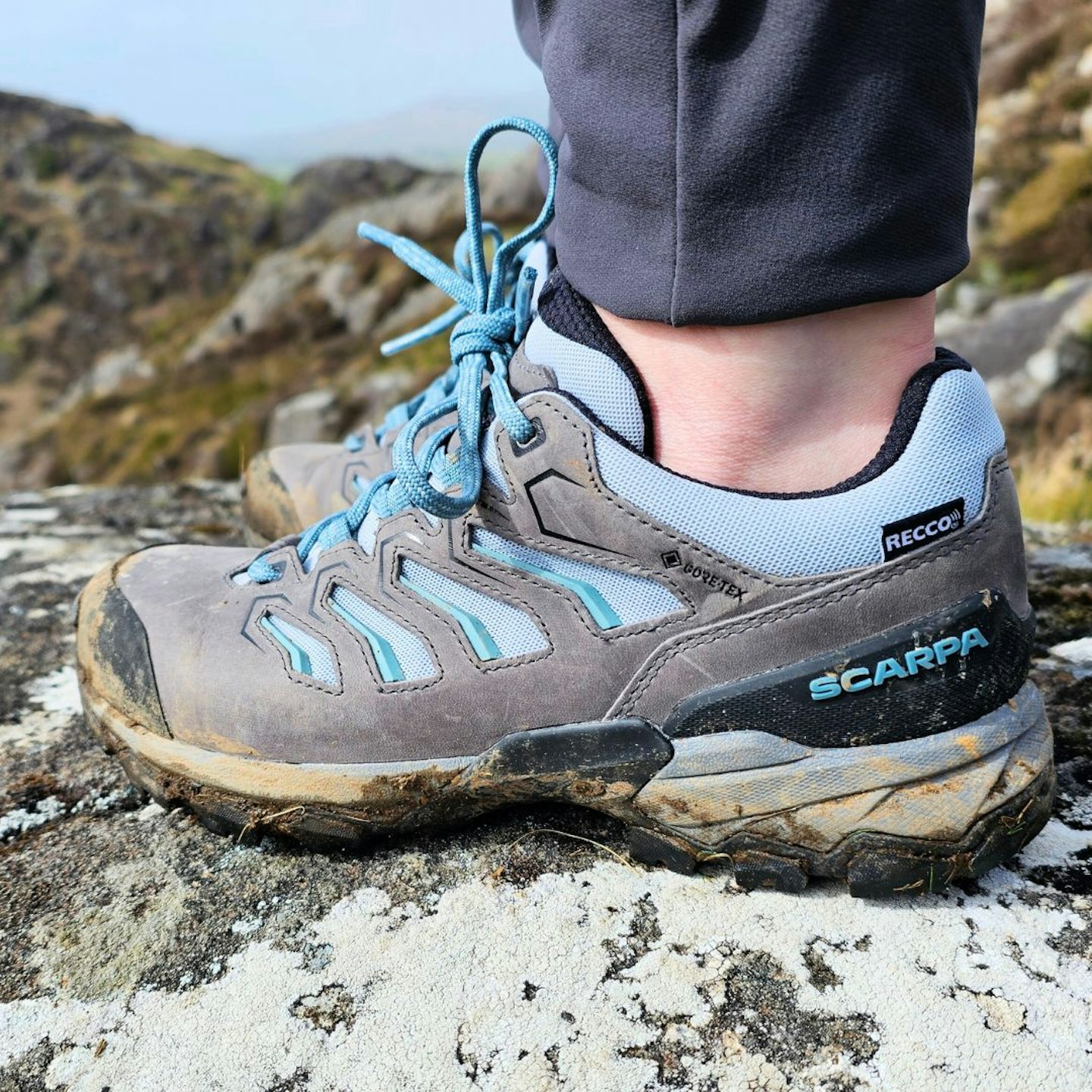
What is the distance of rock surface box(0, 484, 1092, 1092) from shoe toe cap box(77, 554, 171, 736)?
0.16m

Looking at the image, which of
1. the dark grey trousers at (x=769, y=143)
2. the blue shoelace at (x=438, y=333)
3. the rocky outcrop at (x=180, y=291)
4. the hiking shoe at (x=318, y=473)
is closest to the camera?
the dark grey trousers at (x=769, y=143)

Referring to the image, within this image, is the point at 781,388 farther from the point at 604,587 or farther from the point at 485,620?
the point at 485,620

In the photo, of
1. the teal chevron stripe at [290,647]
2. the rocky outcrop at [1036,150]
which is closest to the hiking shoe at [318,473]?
the teal chevron stripe at [290,647]

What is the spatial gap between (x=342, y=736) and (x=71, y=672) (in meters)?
0.84

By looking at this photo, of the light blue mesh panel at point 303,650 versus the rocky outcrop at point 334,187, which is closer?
the light blue mesh panel at point 303,650

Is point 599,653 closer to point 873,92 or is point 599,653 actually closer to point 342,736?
point 342,736

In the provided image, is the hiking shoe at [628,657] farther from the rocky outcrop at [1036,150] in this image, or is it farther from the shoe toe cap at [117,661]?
the rocky outcrop at [1036,150]

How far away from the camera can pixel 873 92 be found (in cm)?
85

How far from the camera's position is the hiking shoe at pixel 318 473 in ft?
6.08

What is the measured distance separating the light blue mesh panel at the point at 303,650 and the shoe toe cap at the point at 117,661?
172 millimetres

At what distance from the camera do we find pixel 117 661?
1.23 meters

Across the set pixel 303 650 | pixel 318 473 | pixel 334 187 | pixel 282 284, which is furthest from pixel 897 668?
pixel 334 187

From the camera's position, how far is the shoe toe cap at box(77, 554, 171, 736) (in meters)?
1.19

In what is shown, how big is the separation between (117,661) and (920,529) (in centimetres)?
104
